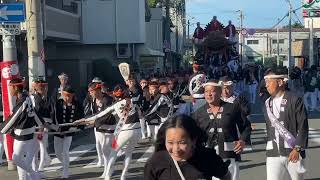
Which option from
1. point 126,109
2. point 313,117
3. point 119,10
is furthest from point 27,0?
point 119,10

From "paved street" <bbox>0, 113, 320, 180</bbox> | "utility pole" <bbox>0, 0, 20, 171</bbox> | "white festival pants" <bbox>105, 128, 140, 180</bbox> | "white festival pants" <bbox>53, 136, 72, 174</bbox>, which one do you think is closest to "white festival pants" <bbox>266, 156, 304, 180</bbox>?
"paved street" <bbox>0, 113, 320, 180</bbox>

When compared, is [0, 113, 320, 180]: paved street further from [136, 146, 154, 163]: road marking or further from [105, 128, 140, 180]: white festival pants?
[105, 128, 140, 180]: white festival pants

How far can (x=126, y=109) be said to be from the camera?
10.3m

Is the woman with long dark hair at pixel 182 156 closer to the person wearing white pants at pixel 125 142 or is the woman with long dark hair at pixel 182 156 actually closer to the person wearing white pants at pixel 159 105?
the person wearing white pants at pixel 125 142

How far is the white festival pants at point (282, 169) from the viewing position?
6730mm

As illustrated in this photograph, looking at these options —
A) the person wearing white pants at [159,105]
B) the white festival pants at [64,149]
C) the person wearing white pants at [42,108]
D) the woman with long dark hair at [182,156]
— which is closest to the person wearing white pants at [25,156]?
the person wearing white pants at [42,108]

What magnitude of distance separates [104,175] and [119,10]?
962 inches

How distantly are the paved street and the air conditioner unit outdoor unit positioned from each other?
18.1 m

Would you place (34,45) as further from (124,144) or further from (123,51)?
(123,51)

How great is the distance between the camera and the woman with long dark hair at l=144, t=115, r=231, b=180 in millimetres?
3676

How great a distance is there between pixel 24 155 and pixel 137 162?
11.5 ft

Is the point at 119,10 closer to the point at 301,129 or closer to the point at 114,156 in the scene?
the point at 114,156

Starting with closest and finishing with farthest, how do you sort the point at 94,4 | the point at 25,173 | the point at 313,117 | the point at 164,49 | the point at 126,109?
1. the point at 25,173
2. the point at 126,109
3. the point at 313,117
4. the point at 94,4
5. the point at 164,49

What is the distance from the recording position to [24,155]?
939cm
